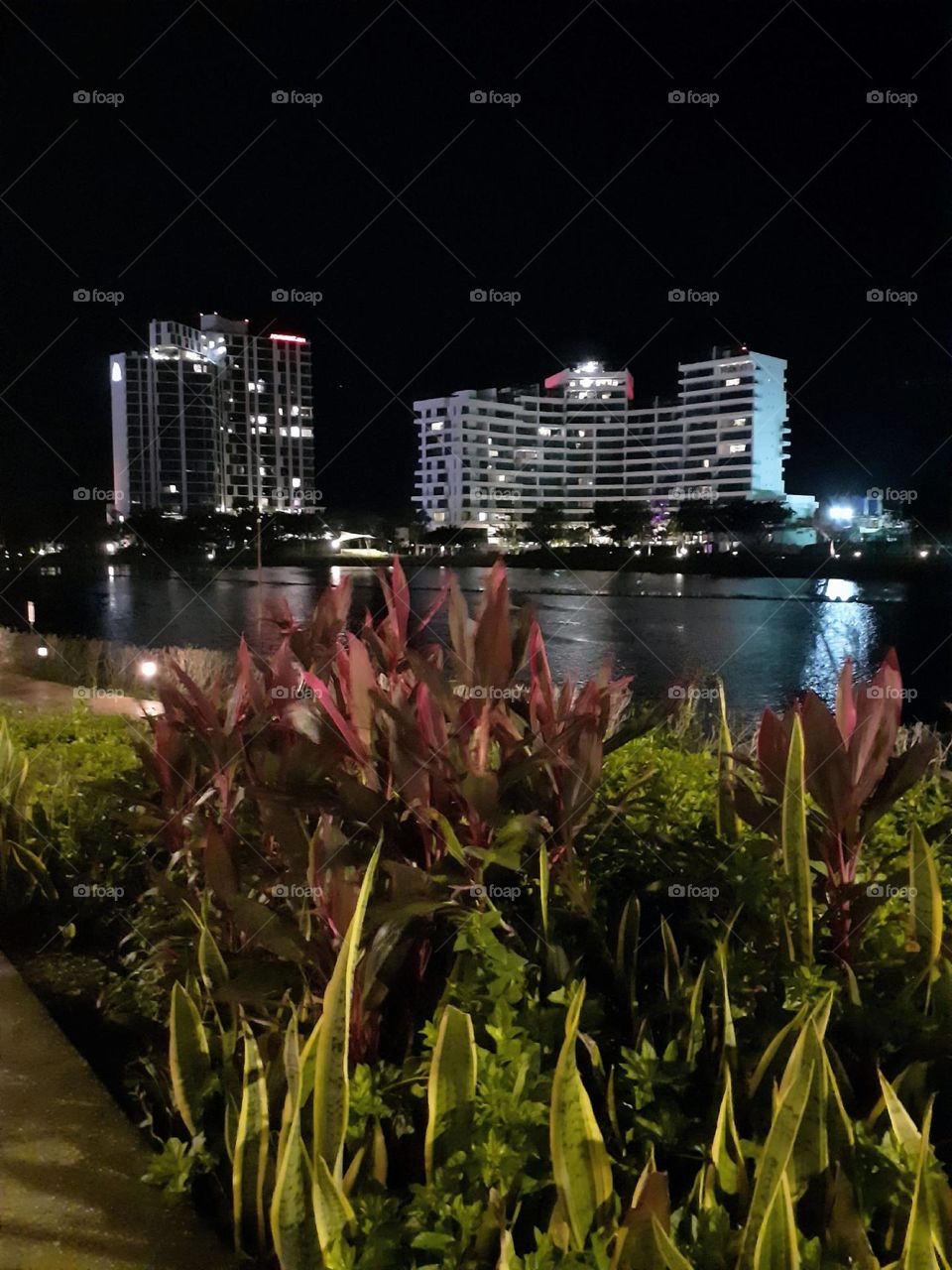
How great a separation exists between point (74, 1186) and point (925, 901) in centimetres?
155

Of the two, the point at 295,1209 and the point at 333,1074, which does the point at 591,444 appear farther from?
the point at 295,1209

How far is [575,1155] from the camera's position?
4.35ft

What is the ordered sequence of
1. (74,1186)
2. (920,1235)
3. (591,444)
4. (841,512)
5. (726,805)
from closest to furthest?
(920,1235)
(74,1186)
(726,805)
(841,512)
(591,444)

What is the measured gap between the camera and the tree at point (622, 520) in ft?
181

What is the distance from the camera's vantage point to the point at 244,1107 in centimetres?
146

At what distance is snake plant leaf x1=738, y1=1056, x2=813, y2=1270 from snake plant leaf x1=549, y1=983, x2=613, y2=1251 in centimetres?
20

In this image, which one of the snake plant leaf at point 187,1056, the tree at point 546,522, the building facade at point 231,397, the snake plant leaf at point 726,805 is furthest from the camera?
the tree at point 546,522

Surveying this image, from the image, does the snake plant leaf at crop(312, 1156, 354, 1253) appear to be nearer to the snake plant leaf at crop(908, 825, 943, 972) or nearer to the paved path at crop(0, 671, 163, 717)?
the snake plant leaf at crop(908, 825, 943, 972)

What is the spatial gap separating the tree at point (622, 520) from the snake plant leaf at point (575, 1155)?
53.6m

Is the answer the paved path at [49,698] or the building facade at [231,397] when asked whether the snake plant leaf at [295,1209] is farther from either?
the building facade at [231,397]

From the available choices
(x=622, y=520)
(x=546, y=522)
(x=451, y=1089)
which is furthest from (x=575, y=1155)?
(x=622, y=520)

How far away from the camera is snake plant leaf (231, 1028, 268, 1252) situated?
4.77 feet

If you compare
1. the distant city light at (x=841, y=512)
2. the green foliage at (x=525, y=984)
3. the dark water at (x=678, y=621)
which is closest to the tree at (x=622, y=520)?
the distant city light at (x=841, y=512)

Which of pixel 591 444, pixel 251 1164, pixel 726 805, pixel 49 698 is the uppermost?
pixel 591 444
